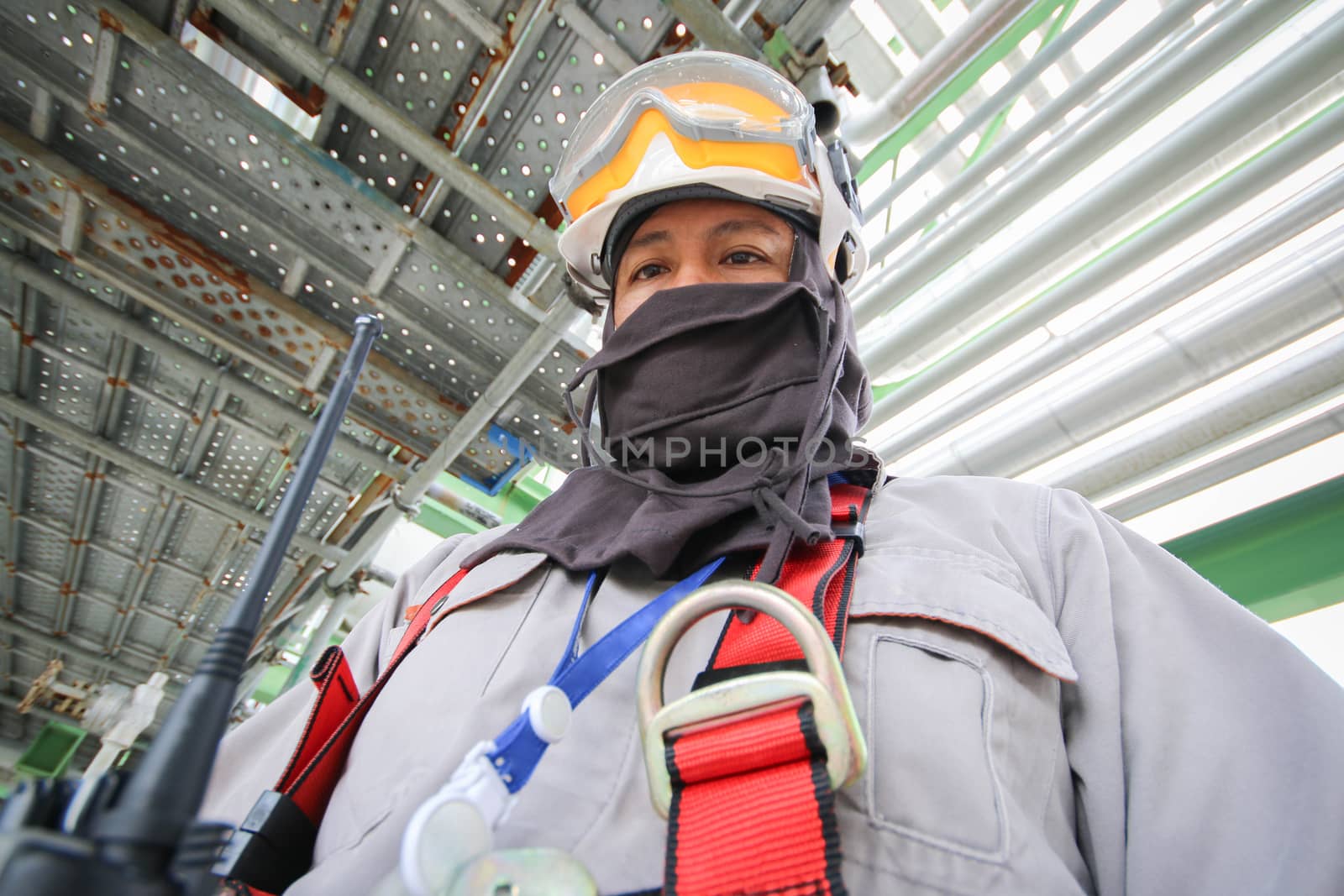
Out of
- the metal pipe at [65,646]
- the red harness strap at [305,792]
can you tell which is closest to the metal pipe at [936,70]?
the red harness strap at [305,792]

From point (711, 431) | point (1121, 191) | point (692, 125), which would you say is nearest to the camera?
point (711, 431)

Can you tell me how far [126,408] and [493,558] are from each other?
3451 mm

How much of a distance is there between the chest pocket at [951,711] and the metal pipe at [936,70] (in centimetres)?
156

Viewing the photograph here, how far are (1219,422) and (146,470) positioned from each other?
4.73m

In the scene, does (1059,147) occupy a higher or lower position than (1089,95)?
lower

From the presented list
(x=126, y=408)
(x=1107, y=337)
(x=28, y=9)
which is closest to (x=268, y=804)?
(x=1107, y=337)

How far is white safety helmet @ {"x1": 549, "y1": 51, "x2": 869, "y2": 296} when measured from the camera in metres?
1.31

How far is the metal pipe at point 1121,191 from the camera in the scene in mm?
1288

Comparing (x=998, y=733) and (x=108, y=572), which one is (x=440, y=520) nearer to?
(x=108, y=572)

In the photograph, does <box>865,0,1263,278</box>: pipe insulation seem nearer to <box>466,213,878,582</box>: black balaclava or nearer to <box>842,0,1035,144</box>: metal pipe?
<box>842,0,1035,144</box>: metal pipe

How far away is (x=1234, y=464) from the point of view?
165 centimetres

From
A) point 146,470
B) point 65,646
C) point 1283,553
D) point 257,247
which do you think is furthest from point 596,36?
point 65,646

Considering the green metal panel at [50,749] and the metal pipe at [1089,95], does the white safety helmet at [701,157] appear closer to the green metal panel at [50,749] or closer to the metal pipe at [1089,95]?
the metal pipe at [1089,95]

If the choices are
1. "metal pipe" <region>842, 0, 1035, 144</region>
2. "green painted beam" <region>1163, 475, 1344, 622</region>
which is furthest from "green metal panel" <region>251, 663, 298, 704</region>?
"green painted beam" <region>1163, 475, 1344, 622</region>
